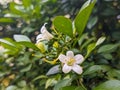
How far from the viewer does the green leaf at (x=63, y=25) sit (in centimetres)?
106

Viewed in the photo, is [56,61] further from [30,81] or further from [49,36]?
[30,81]

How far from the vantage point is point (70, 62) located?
3.65 ft

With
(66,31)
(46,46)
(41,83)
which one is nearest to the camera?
(66,31)

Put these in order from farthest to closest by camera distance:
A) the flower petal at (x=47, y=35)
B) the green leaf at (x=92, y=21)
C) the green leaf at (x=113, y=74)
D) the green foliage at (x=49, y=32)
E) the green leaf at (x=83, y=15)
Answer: the green leaf at (x=92, y=21)
the green foliage at (x=49, y=32)
the green leaf at (x=113, y=74)
the flower petal at (x=47, y=35)
the green leaf at (x=83, y=15)

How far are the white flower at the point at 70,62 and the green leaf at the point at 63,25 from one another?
8cm

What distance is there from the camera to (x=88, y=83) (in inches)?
51.9

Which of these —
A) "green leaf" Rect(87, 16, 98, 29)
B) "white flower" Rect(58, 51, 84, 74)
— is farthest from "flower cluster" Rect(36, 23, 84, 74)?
"green leaf" Rect(87, 16, 98, 29)

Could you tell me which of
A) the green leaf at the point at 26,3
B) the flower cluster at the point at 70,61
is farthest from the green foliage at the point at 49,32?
the flower cluster at the point at 70,61

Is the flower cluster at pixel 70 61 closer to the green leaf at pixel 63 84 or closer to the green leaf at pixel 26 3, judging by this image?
the green leaf at pixel 63 84

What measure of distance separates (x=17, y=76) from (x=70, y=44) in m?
0.69

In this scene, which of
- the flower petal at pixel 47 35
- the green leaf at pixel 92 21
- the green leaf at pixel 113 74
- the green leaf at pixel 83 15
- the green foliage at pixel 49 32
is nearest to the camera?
the green leaf at pixel 83 15

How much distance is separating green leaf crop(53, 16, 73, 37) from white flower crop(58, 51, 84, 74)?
3.1 inches

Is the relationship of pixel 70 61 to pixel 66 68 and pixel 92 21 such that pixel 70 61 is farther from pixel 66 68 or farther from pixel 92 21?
pixel 92 21

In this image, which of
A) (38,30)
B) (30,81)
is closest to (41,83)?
(30,81)
